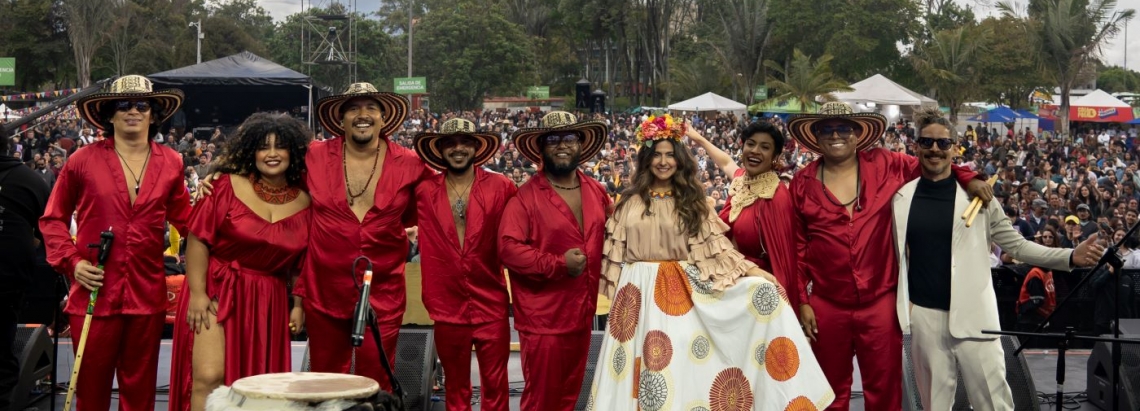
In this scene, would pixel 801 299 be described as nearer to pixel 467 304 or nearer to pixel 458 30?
pixel 467 304

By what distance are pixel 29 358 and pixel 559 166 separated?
3.68 meters

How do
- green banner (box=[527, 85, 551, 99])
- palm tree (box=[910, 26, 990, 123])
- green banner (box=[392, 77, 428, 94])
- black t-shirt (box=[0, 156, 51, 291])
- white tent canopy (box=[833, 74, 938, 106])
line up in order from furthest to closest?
green banner (box=[527, 85, 551, 99]) → palm tree (box=[910, 26, 990, 123]) → green banner (box=[392, 77, 428, 94]) → white tent canopy (box=[833, 74, 938, 106]) → black t-shirt (box=[0, 156, 51, 291])

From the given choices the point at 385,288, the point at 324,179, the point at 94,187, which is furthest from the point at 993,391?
the point at 94,187

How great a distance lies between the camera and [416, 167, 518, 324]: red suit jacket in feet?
21.8

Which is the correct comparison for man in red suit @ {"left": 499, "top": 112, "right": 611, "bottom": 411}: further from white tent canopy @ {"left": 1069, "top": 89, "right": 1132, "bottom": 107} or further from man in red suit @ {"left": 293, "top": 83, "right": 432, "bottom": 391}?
white tent canopy @ {"left": 1069, "top": 89, "right": 1132, "bottom": 107}

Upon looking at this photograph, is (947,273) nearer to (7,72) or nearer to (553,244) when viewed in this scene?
(553,244)

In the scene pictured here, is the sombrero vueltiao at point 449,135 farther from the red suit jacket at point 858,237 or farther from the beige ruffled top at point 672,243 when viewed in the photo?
the red suit jacket at point 858,237

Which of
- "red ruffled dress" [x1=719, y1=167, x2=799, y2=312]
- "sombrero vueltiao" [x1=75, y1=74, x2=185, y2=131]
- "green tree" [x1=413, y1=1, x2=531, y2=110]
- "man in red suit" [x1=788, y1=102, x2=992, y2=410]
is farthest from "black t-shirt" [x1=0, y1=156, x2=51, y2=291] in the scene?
"green tree" [x1=413, y1=1, x2=531, y2=110]

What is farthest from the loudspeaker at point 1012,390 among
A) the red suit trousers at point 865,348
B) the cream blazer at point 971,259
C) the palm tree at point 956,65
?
the palm tree at point 956,65

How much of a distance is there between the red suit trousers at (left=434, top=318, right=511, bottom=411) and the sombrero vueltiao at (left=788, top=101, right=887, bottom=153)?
6.58ft

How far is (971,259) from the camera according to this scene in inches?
246

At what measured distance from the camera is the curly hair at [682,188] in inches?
246

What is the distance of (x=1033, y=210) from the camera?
15.7 meters

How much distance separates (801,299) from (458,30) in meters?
61.5
